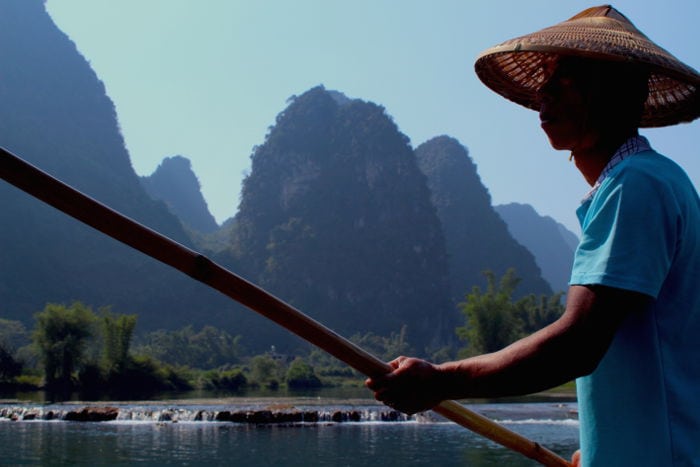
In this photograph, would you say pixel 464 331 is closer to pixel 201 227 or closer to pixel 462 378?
pixel 462 378

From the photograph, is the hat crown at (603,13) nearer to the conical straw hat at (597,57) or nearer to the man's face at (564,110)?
the conical straw hat at (597,57)

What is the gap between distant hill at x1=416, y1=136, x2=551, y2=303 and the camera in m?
136

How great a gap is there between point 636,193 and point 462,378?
0.41 metres

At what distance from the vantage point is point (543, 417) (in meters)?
24.5

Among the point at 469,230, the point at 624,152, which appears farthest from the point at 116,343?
the point at 469,230

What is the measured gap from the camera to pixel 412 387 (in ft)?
4.67

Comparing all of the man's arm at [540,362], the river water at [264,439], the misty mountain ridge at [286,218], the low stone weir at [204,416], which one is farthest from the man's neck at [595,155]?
the misty mountain ridge at [286,218]

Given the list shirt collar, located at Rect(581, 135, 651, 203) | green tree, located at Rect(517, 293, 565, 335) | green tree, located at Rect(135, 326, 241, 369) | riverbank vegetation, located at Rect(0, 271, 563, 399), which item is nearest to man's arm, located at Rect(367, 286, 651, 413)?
shirt collar, located at Rect(581, 135, 651, 203)

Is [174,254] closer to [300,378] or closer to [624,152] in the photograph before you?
[624,152]

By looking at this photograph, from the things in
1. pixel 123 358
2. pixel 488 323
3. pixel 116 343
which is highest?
pixel 488 323

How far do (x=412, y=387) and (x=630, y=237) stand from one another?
467 mm

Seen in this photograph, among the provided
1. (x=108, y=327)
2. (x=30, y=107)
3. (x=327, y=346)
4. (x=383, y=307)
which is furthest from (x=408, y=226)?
(x=327, y=346)

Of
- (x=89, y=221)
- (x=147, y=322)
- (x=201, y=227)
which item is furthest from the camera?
(x=201, y=227)

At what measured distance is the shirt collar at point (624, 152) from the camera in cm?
135
